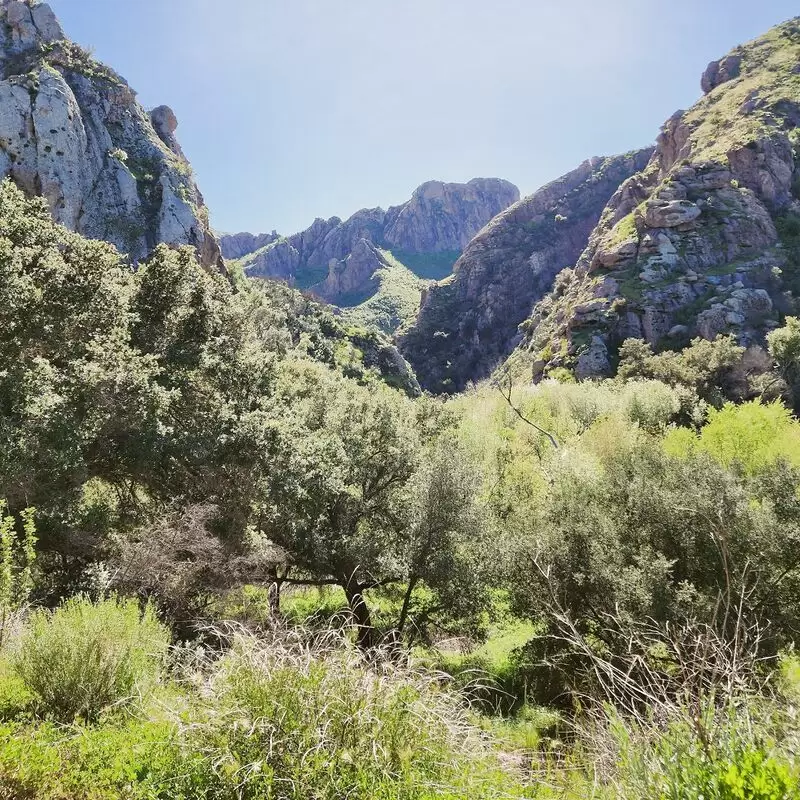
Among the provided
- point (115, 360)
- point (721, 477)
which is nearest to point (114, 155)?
point (115, 360)

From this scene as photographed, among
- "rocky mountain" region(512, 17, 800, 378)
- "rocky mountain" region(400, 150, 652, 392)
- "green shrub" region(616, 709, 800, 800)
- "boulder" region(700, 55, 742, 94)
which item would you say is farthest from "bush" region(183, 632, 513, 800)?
"boulder" region(700, 55, 742, 94)

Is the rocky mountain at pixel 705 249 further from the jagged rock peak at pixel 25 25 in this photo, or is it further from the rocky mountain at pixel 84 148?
the jagged rock peak at pixel 25 25

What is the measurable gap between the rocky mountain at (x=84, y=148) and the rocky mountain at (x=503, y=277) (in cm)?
7221

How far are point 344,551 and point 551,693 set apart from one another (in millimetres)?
7432

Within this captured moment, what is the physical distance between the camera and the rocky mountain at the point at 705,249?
64812 millimetres

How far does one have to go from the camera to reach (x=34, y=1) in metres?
62.3

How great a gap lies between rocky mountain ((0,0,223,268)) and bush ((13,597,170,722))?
178 feet

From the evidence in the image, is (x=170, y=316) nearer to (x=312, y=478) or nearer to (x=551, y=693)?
(x=312, y=478)

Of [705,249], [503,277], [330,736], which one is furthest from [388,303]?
[330,736]

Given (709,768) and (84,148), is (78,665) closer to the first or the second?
(709,768)

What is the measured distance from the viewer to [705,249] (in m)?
72.7

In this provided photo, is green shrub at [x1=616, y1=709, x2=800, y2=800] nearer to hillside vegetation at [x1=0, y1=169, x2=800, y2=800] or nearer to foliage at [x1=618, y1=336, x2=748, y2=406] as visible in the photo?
hillside vegetation at [x1=0, y1=169, x2=800, y2=800]

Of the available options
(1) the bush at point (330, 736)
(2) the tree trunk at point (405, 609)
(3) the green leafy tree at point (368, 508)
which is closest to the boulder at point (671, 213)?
(3) the green leafy tree at point (368, 508)

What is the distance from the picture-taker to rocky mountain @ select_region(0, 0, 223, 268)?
48.0 m
